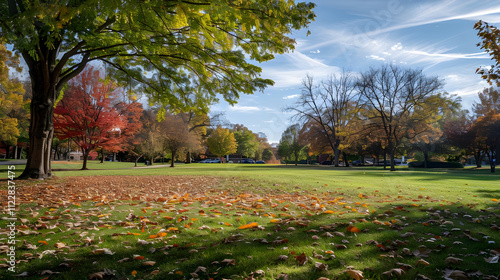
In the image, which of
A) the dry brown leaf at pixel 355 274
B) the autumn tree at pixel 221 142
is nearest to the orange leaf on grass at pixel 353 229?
the dry brown leaf at pixel 355 274

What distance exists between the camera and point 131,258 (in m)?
3.32

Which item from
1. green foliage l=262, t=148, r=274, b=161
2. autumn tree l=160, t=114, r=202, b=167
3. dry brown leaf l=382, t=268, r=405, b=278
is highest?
autumn tree l=160, t=114, r=202, b=167

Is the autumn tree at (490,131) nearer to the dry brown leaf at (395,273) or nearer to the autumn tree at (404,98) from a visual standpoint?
the autumn tree at (404,98)

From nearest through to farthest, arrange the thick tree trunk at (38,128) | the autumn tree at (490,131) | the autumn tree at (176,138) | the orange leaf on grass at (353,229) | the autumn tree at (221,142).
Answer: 1. the orange leaf on grass at (353,229)
2. the thick tree trunk at (38,128)
3. the autumn tree at (490,131)
4. the autumn tree at (176,138)
5. the autumn tree at (221,142)

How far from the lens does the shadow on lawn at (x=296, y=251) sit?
2.95 m

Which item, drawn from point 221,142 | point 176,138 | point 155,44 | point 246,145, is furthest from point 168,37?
point 246,145

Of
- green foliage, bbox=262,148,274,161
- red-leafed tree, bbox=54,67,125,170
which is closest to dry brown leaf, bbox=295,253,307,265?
red-leafed tree, bbox=54,67,125,170

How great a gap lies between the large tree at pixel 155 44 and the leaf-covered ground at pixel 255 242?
13.3 ft

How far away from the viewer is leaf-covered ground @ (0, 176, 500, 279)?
295 cm

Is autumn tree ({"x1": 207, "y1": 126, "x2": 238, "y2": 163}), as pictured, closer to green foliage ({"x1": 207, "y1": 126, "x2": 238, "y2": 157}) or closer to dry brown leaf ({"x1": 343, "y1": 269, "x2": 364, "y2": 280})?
green foliage ({"x1": 207, "y1": 126, "x2": 238, "y2": 157})

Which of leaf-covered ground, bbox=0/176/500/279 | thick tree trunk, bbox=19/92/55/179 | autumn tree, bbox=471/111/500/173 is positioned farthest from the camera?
autumn tree, bbox=471/111/500/173

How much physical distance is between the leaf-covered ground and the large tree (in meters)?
4.06

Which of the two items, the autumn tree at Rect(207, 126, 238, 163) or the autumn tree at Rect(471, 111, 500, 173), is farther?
the autumn tree at Rect(207, 126, 238, 163)

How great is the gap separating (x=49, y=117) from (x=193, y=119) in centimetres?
3927
